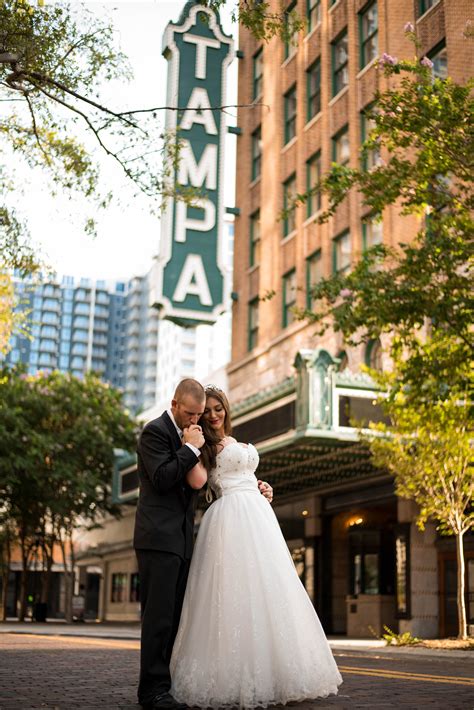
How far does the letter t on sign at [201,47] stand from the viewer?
88.4 ft

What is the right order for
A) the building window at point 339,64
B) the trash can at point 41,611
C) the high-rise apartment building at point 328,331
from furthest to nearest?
the trash can at point 41,611
the building window at point 339,64
the high-rise apartment building at point 328,331

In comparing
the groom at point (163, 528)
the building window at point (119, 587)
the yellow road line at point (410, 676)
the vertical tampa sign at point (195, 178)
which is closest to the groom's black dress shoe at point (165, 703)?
the groom at point (163, 528)

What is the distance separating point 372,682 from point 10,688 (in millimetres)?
3062

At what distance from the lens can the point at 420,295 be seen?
47.8ft

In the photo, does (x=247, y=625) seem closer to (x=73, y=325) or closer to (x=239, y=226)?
(x=239, y=226)

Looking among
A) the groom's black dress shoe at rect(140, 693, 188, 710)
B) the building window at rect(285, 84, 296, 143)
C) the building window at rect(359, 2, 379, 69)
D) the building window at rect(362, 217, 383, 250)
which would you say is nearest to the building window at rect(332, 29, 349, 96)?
the building window at rect(359, 2, 379, 69)

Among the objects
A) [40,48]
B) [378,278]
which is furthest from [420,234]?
[40,48]

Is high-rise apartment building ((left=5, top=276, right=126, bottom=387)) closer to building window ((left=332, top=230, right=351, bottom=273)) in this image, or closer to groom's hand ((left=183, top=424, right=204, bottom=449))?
building window ((left=332, top=230, right=351, bottom=273))

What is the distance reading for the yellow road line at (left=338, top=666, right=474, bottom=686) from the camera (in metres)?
8.23

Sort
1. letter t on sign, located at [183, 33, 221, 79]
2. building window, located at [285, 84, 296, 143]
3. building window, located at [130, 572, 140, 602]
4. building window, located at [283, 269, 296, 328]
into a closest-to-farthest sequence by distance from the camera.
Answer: letter t on sign, located at [183, 33, 221, 79], building window, located at [283, 269, 296, 328], building window, located at [285, 84, 296, 143], building window, located at [130, 572, 140, 602]

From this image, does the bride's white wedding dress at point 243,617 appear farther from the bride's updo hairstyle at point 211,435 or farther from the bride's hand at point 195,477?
the bride's hand at point 195,477

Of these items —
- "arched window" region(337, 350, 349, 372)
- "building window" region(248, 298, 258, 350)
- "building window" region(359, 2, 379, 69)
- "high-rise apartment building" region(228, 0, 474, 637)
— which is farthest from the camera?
"building window" region(248, 298, 258, 350)

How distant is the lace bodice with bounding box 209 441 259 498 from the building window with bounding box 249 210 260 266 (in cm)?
2578

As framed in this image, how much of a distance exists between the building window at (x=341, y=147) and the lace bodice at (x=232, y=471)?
21717 mm
